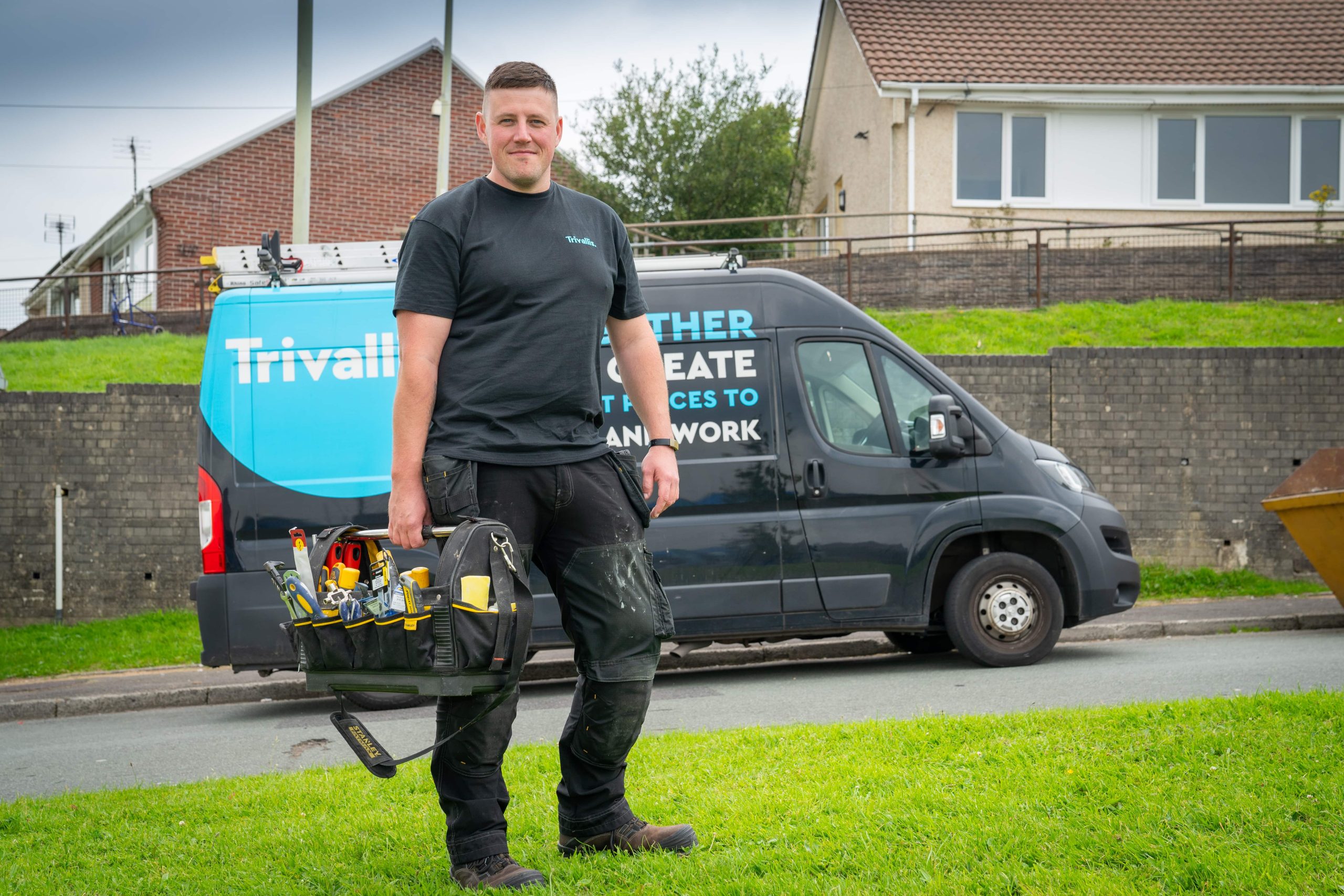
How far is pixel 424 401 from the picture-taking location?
317 cm

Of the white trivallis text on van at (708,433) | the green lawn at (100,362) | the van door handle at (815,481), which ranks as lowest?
the van door handle at (815,481)

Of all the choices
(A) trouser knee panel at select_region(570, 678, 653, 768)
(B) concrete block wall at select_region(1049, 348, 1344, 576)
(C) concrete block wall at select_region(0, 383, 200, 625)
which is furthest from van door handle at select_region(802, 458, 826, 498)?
(C) concrete block wall at select_region(0, 383, 200, 625)

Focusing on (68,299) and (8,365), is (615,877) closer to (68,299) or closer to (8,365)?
(8,365)

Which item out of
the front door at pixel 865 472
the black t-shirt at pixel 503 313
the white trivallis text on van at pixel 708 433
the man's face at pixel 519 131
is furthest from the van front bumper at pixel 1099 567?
the man's face at pixel 519 131

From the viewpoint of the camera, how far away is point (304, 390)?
24.0 ft

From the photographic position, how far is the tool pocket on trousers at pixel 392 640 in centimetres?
293

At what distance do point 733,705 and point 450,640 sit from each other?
13.8ft

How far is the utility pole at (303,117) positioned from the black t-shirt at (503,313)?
10.5 metres

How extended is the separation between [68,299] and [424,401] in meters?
19.2

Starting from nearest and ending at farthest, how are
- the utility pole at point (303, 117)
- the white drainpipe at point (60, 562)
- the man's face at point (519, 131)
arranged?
the man's face at point (519, 131) < the white drainpipe at point (60, 562) < the utility pole at point (303, 117)

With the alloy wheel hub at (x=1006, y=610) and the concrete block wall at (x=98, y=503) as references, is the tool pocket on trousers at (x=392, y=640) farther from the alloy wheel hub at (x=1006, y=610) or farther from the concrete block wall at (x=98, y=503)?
the concrete block wall at (x=98, y=503)

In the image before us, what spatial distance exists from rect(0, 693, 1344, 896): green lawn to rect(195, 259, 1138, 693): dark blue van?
2448 millimetres

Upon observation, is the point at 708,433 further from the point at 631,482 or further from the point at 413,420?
the point at 413,420

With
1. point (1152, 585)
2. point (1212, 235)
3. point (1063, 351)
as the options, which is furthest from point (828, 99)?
point (1152, 585)
